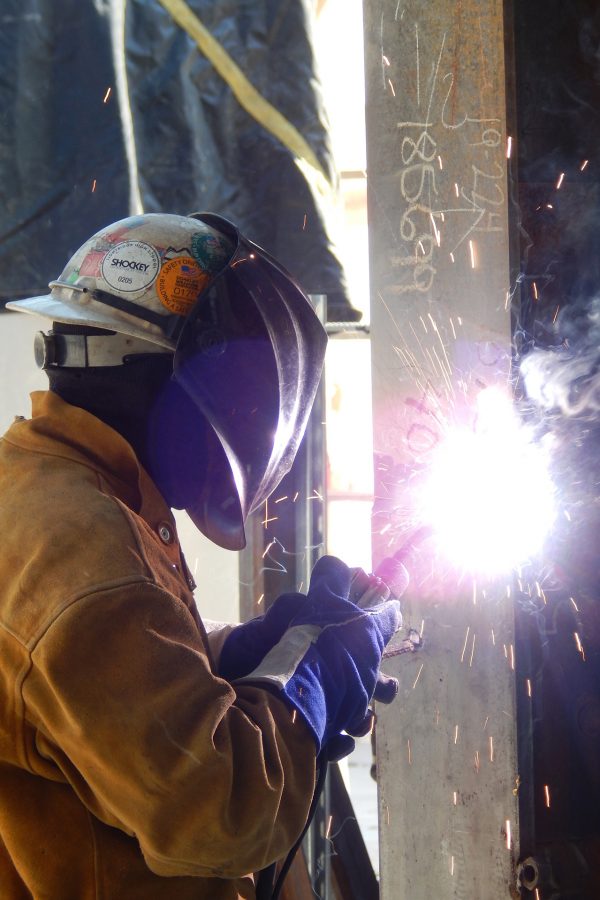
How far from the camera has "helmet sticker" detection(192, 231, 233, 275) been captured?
1.52 m

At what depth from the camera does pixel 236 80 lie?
2.90 m

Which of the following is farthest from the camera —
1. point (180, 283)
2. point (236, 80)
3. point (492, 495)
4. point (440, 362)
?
point (236, 80)

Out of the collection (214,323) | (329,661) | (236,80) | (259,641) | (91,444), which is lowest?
(259,641)

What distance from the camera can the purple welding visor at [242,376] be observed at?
1.46 metres

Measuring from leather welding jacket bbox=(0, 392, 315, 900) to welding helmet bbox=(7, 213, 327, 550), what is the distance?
197 millimetres

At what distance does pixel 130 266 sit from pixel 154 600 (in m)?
0.56

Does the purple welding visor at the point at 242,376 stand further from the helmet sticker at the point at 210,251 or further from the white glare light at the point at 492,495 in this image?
the white glare light at the point at 492,495

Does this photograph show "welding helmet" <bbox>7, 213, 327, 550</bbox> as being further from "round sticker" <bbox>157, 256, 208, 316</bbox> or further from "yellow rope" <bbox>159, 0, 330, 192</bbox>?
"yellow rope" <bbox>159, 0, 330, 192</bbox>

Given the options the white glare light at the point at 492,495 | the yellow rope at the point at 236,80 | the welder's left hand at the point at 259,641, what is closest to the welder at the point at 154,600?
the welder's left hand at the point at 259,641

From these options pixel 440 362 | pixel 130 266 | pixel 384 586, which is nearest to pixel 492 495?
pixel 440 362

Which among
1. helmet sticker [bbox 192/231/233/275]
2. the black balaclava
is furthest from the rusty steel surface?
the black balaclava

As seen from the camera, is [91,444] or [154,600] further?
[91,444]

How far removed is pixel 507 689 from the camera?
1954mm

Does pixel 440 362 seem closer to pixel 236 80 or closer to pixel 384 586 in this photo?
pixel 384 586
